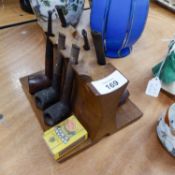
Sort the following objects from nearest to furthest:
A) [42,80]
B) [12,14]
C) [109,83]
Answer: [109,83] < [42,80] < [12,14]

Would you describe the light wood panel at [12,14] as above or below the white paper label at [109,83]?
below

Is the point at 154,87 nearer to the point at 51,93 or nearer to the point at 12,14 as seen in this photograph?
the point at 51,93

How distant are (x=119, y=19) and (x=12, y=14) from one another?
393mm

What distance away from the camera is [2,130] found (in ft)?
1.39

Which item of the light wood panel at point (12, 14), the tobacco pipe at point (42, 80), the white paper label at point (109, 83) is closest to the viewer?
the white paper label at point (109, 83)

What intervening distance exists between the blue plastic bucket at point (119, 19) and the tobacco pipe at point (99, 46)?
159mm

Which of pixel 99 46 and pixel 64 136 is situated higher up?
pixel 99 46

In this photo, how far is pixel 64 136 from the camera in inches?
15.1

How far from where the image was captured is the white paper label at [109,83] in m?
0.33

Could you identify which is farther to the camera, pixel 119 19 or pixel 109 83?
pixel 119 19

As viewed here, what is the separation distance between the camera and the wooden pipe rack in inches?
13.7

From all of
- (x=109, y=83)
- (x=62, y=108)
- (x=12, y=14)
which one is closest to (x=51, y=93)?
(x=62, y=108)

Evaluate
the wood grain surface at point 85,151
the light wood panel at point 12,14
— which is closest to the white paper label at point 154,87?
the wood grain surface at point 85,151

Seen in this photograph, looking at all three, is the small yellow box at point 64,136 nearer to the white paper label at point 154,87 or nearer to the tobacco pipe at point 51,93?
the tobacco pipe at point 51,93
